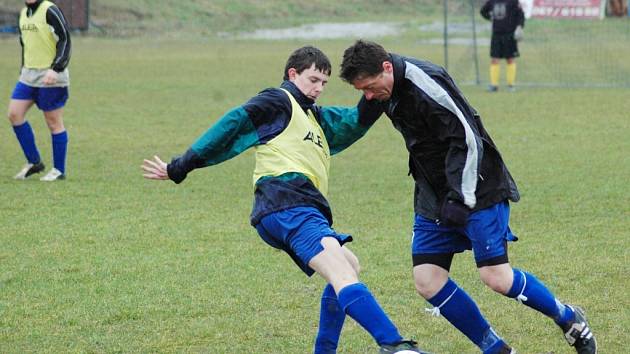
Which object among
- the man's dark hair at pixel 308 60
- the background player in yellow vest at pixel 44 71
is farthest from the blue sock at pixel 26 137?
the man's dark hair at pixel 308 60

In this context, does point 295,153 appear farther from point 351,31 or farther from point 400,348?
point 351,31

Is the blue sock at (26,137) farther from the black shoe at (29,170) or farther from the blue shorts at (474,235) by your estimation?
the blue shorts at (474,235)

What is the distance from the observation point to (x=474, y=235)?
4.85 metres

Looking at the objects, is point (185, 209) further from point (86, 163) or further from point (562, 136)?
point (562, 136)

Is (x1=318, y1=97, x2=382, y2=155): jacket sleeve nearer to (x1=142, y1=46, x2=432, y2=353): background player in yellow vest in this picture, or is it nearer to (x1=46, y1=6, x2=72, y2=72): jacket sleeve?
(x1=142, y1=46, x2=432, y2=353): background player in yellow vest

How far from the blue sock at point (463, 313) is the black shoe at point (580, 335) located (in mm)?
332

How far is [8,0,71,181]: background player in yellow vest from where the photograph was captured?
10.4 m

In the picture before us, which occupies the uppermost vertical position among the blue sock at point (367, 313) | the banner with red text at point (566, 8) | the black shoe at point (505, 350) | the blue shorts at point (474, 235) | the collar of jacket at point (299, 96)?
the collar of jacket at point (299, 96)

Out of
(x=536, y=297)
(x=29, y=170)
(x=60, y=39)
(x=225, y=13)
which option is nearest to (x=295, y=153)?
(x=536, y=297)

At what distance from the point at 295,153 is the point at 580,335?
5.16 ft

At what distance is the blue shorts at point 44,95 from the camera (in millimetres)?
10523

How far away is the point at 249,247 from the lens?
773 cm

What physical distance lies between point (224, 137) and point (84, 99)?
14.1m

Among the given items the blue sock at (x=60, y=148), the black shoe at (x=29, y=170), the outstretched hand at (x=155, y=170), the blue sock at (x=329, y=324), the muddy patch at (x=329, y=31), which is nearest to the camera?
the blue sock at (x=329, y=324)
